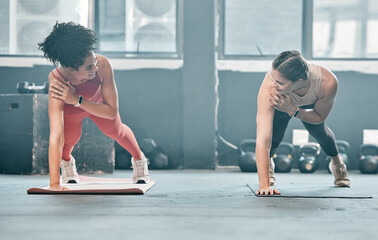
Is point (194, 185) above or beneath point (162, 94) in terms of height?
beneath

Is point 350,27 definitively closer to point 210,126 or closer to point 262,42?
point 262,42

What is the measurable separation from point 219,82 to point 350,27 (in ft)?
5.76

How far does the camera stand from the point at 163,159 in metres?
5.22

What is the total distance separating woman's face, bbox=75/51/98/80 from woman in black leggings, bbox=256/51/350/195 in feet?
3.53

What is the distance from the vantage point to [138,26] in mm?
5574

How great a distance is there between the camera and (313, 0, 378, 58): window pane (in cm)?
557

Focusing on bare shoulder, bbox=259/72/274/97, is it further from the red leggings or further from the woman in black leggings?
the red leggings

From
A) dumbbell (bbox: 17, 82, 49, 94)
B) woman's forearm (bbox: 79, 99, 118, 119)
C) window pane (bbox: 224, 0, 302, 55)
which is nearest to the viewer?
woman's forearm (bbox: 79, 99, 118, 119)

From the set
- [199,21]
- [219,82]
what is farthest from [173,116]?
[199,21]

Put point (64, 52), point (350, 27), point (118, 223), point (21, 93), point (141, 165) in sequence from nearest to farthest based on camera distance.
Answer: point (118, 223) < point (64, 52) < point (141, 165) < point (21, 93) < point (350, 27)

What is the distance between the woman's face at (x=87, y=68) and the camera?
2.81 m

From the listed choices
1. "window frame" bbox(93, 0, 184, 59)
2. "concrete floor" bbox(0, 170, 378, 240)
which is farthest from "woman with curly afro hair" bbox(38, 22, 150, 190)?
"window frame" bbox(93, 0, 184, 59)

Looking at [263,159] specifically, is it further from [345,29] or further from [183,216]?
[345,29]

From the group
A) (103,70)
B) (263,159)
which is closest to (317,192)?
(263,159)
